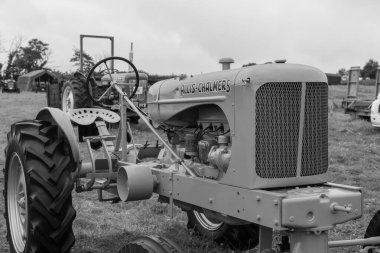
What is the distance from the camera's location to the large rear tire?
341 centimetres

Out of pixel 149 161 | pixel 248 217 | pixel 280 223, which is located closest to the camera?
pixel 280 223

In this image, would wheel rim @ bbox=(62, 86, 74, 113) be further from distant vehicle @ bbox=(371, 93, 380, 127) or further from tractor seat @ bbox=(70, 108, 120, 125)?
distant vehicle @ bbox=(371, 93, 380, 127)

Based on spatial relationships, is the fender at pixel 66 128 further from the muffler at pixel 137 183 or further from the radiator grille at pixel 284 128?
the radiator grille at pixel 284 128

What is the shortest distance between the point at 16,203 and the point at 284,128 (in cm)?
242

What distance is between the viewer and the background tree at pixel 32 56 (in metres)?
68.6

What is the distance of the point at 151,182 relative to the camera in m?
3.60

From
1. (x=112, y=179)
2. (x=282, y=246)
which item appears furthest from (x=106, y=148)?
(x=282, y=246)

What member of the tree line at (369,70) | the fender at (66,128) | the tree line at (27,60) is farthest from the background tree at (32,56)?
the fender at (66,128)

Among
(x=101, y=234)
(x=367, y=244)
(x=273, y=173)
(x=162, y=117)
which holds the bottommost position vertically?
(x=101, y=234)

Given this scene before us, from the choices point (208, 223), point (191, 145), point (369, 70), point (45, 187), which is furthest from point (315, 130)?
point (369, 70)

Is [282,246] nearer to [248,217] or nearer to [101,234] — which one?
[248,217]

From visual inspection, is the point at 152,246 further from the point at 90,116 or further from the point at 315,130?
the point at 90,116

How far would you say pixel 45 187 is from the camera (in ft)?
11.3

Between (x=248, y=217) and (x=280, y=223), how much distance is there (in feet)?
0.87
